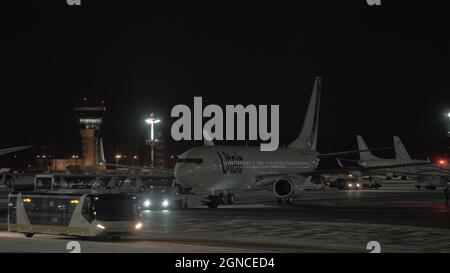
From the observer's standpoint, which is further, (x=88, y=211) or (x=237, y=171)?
(x=237, y=171)

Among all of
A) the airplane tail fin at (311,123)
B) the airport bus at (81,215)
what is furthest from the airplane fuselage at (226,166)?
the airport bus at (81,215)

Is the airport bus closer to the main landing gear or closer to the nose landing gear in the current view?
the main landing gear

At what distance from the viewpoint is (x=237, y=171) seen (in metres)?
65.3

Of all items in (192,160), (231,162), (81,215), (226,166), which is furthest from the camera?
(231,162)

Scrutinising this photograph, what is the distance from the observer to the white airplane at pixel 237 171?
6153 cm

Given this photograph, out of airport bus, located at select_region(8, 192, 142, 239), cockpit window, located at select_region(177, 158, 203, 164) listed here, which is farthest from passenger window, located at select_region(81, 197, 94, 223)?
cockpit window, located at select_region(177, 158, 203, 164)

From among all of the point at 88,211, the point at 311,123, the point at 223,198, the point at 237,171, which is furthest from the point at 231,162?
the point at 88,211

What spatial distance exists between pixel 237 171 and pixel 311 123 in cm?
1876

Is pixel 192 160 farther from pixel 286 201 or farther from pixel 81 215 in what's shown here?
pixel 81 215
